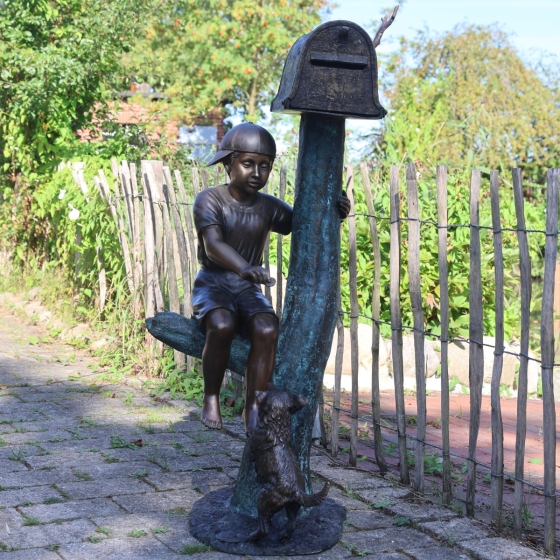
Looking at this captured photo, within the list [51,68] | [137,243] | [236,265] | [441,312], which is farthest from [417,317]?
[51,68]

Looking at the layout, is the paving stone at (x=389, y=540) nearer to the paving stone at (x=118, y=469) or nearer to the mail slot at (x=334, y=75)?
the paving stone at (x=118, y=469)

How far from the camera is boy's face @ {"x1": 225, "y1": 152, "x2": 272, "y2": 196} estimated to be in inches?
143

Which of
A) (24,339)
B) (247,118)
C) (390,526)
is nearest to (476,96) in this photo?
(247,118)

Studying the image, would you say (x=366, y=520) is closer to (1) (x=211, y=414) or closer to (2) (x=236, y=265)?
(1) (x=211, y=414)

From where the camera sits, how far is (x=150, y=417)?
224 inches

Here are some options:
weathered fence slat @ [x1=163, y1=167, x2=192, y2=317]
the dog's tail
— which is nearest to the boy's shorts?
the dog's tail

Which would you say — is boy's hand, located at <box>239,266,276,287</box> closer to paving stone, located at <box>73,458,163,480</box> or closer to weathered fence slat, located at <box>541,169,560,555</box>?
weathered fence slat, located at <box>541,169,560,555</box>

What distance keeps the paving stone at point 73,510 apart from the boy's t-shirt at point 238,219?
4.04ft

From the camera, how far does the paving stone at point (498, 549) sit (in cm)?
353

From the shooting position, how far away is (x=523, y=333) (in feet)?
12.4

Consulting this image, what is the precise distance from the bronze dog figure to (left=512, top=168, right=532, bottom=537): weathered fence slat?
933 mm

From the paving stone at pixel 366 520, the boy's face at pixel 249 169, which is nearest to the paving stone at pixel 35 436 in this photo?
the paving stone at pixel 366 520

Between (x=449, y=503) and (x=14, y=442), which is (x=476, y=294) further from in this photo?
(x=14, y=442)

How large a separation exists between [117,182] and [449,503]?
4686mm
